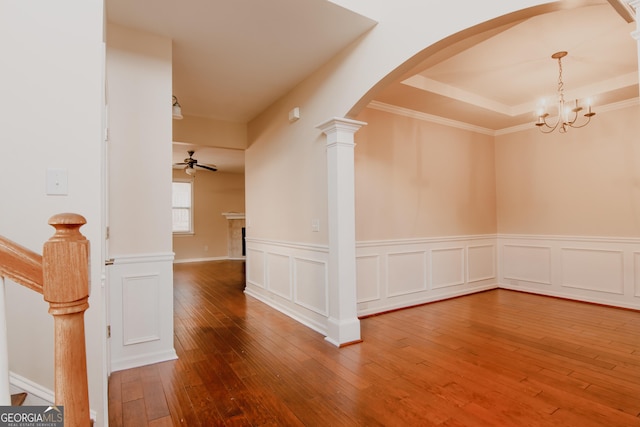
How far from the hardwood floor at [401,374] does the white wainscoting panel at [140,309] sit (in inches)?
5.9

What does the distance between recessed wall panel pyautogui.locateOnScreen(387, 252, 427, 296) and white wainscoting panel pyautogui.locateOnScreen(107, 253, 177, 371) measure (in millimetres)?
2566

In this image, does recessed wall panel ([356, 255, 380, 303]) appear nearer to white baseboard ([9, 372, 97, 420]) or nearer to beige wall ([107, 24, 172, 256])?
beige wall ([107, 24, 172, 256])

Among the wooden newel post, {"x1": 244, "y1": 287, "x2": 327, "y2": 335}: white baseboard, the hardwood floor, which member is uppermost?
the wooden newel post

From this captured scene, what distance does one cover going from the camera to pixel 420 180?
14.5 ft

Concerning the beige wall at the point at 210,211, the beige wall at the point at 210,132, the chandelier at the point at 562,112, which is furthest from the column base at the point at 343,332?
the beige wall at the point at 210,211

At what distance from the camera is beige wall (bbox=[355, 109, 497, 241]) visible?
395cm

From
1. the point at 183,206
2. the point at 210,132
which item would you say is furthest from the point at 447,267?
the point at 183,206

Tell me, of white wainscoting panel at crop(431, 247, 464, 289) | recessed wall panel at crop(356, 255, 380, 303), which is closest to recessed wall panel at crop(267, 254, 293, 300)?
recessed wall panel at crop(356, 255, 380, 303)

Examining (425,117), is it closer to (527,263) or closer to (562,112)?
(562,112)

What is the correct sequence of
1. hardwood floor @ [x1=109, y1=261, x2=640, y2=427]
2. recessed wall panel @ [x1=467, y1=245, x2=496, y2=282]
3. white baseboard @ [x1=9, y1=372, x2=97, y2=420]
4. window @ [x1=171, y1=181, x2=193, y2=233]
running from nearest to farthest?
white baseboard @ [x1=9, y1=372, x2=97, y2=420]
hardwood floor @ [x1=109, y1=261, x2=640, y2=427]
recessed wall panel @ [x1=467, y1=245, x2=496, y2=282]
window @ [x1=171, y1=181, x2=193, y2=233]

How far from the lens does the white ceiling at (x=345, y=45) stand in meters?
2.46

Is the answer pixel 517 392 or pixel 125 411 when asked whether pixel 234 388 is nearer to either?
pixel 125 411

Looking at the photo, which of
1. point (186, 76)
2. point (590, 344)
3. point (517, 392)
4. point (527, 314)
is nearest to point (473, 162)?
point (527, 314)

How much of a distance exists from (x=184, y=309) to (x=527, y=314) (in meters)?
4.29
